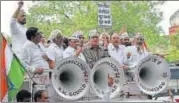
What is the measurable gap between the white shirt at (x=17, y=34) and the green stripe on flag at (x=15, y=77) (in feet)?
1.49

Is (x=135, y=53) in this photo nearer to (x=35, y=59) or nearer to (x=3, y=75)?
(x=35, y=59)

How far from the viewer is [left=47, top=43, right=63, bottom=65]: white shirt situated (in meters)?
5.54

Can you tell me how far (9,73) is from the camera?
4859 mm

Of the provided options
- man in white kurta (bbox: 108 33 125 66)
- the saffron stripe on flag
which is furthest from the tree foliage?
the saffron stripe on flag

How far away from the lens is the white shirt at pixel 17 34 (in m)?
5.47

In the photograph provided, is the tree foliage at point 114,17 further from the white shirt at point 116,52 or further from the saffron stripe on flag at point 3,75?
the saffron stripe on flag at point 3,75

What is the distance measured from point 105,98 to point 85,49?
3.36ft

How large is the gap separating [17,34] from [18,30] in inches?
2.7

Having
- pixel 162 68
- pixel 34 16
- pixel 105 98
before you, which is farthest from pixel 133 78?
pixel 34 16

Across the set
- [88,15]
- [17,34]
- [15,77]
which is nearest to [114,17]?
[88,15]

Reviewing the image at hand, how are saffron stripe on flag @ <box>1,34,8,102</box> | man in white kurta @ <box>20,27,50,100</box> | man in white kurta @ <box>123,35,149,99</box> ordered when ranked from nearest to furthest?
saffron stripe on flag @ <box>1,34,8,102</box> < man in white kurta @ <box>20,27,50,100</box> < man in white kurta @ <box>123,35,149,99</box>

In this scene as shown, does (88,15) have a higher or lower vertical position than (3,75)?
higher

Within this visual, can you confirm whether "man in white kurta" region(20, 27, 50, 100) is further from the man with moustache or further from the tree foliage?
the tree foliage

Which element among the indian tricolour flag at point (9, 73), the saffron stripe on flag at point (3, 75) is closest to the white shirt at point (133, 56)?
the indian tricolour flag at point (9, 73)
